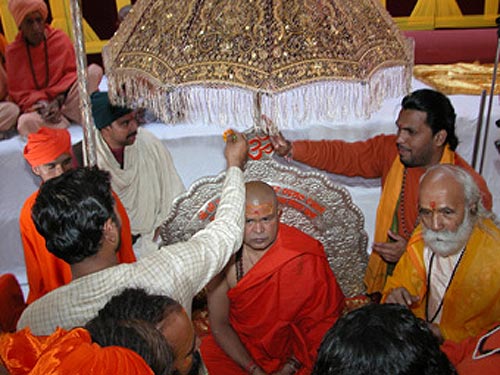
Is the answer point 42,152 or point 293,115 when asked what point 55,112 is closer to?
point 42,152

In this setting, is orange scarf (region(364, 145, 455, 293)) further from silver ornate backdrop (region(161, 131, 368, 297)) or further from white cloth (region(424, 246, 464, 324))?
white cloth (region(424, 246, 464, 324))

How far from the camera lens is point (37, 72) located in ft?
12.5

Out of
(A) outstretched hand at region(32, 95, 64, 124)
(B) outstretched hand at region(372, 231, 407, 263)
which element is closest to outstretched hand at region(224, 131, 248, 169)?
(B) outstretched hand at region(372, 231, 407, 263)

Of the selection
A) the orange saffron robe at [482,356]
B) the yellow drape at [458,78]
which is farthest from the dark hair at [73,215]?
the yellow drape at [458,78]

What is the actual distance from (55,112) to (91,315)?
269 cm

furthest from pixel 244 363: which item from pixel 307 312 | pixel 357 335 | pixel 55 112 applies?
pixel 55 112

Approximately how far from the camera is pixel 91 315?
1455 millimetres

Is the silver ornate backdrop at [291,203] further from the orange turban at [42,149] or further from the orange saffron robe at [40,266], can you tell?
the orange turban at [42,149]

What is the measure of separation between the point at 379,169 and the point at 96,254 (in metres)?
1.85

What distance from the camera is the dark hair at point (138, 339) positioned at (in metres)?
1.09

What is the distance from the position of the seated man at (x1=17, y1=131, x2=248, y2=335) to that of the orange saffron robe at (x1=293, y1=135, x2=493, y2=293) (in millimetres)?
1180

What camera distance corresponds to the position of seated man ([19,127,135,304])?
2344 millimetres

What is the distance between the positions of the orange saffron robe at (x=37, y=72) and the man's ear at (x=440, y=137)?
2667mm

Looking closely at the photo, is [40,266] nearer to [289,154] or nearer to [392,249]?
[289,154]
